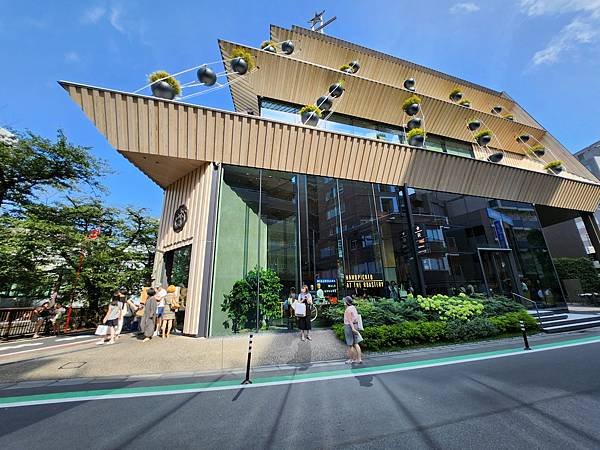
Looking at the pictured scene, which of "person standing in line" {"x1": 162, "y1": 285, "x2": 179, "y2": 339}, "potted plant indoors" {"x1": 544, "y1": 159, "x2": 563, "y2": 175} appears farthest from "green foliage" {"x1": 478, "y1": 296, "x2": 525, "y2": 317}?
"person standing in line" {"x1": 162, "y1": 285, "x2": 179, "y2": 339}

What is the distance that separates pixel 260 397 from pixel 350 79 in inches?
663

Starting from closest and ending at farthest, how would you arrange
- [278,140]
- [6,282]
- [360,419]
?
[360,419] → [278,140] → [6,282]

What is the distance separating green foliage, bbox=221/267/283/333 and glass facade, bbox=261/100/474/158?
7745mm

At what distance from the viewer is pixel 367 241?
12.8 meters

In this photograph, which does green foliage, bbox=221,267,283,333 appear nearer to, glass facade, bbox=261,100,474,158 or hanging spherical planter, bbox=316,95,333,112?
glass facade, bbox=261,100,474,158

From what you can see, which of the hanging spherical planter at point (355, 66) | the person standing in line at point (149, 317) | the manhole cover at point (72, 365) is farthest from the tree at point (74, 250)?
the hanging spherical planter at point (355, 66)

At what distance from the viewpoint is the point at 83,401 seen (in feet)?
15.8

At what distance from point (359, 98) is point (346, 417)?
16.7m

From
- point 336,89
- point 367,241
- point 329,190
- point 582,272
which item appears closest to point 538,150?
point 582,272

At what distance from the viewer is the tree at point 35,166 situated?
50.7 ft

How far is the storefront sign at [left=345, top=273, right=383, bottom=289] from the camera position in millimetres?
11748

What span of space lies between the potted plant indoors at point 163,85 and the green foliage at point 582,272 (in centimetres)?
3201

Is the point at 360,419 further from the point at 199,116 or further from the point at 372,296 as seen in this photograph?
the point at 199,116

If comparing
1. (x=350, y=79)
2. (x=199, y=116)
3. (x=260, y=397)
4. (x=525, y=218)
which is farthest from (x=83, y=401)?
(x=525, y=218)
